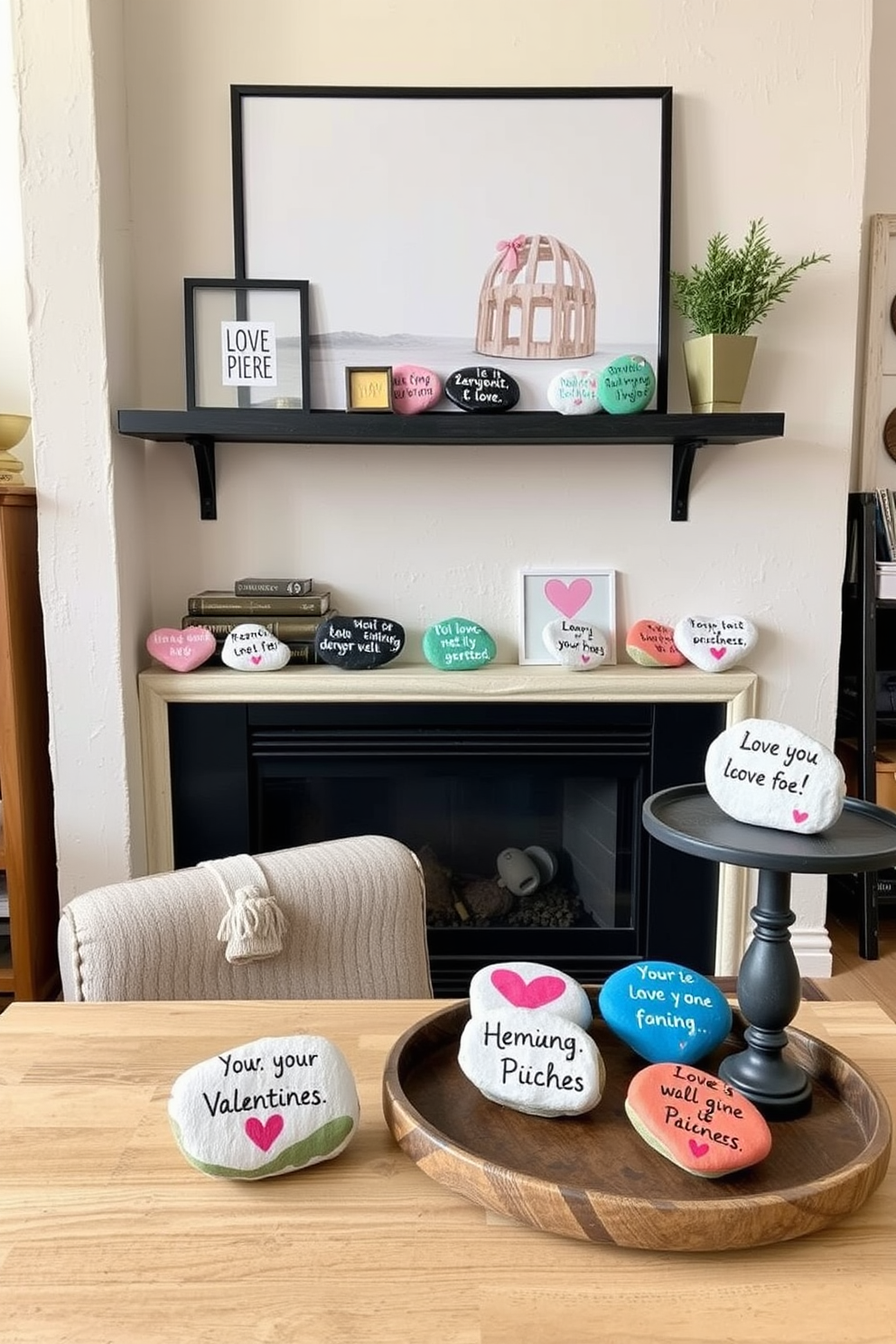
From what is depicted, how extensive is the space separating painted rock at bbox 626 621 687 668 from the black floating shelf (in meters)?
0.44

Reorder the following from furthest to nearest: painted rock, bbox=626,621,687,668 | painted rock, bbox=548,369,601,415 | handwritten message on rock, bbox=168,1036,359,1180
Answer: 1. painted rock, bbox=626,621,687,668
2. painted rock, bbox=548,369,601,415
3. handwritten message on rock, bbox=168,1036,359,1180

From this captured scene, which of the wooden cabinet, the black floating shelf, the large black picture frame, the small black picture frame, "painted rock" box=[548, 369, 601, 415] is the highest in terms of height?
the large black picture frame

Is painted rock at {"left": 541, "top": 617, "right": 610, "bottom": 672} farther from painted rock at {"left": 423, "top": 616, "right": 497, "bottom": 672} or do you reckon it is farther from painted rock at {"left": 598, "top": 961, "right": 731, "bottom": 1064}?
painted rock at {"left": 598, "top": 961, "right": 731, "bottom": 1064}

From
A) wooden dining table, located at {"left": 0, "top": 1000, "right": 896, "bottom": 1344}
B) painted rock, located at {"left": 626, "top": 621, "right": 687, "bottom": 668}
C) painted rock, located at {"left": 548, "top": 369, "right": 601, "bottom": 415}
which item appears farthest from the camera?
painted rock, located at {"left": 626, "top": 621, "right": 687, "bottom": 668}

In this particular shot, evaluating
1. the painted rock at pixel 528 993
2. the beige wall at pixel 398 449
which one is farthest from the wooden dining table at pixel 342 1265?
the beige wall at pixel 398 449

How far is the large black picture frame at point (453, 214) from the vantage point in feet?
7.73

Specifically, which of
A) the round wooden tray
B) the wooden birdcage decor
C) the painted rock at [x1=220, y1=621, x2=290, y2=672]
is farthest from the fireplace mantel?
the round wooden tray

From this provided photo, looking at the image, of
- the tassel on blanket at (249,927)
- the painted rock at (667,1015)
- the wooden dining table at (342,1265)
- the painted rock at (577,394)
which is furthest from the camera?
the painted rock at (577,394)

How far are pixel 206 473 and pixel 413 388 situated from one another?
1.67 feet

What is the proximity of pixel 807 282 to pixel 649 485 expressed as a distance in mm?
563

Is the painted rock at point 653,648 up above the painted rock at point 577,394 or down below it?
below

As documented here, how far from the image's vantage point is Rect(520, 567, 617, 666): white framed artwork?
253 centimetres

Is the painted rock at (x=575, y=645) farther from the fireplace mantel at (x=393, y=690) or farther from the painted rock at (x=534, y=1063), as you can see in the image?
the painted rock at (x=534, y=1063)

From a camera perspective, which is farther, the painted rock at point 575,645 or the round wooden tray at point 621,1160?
the painted rock at point 575,645
